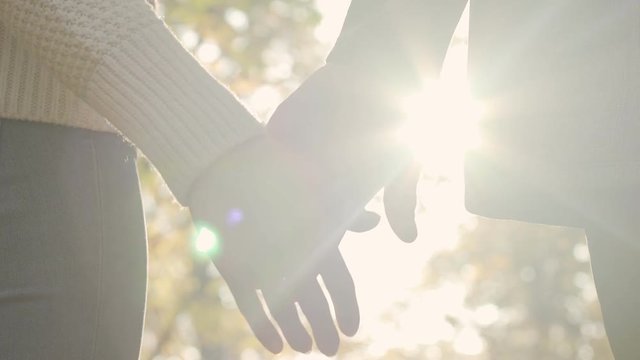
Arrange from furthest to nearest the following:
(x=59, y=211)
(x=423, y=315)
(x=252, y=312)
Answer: (x=423, y=315)
(x=59, y=211)
(x=252, y=312)

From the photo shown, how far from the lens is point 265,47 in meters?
9.78

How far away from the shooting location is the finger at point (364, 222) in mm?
1589

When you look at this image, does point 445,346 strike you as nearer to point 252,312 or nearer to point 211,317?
point 211,317

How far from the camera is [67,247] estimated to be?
145cm

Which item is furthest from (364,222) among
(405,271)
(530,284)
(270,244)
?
(405,271)

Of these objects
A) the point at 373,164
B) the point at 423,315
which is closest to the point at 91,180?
the point at 373,164

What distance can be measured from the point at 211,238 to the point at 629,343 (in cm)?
81

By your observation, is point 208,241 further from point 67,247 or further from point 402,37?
point 402,37

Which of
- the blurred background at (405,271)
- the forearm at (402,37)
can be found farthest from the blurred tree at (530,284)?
the forearm at (402,37)

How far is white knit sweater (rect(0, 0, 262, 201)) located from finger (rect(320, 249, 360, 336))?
0.70 feet

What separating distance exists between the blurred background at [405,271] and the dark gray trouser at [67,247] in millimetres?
809

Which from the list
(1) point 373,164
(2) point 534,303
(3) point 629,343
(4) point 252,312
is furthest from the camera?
A: (2) point 534,303

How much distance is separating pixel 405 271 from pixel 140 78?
17566 millimetres

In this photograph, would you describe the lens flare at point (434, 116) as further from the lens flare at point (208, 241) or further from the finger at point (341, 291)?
the lens flare at point (208, 241)
